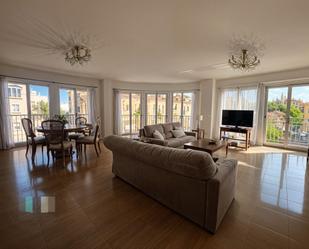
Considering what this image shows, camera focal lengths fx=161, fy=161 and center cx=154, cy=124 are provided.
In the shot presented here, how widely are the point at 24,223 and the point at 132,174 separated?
4.68ft

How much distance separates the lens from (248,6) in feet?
6.52

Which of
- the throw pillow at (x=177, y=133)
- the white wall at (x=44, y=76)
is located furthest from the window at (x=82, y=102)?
the throw pillow at (x=177, y=133)

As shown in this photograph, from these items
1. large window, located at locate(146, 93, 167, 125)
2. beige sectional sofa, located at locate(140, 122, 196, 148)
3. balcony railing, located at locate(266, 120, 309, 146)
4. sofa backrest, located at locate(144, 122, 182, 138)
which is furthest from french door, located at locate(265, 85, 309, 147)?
large window, located at locate(146, 93, 167, 125)

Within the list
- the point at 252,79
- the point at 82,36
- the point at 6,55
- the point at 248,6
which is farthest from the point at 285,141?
the point at 6,55

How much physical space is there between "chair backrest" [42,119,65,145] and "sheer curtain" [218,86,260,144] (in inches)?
223

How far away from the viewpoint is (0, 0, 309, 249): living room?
1.74 meters

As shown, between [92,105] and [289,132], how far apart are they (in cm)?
721

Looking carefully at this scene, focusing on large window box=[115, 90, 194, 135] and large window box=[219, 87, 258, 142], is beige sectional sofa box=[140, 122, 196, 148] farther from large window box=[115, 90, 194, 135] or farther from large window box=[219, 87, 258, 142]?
large window box=[115, 90, 194, 135]

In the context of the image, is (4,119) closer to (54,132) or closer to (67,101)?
(67,101)

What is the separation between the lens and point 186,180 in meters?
1.88

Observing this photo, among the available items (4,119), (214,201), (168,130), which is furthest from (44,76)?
(214,201)

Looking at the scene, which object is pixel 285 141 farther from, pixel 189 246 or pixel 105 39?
pixel 105 39

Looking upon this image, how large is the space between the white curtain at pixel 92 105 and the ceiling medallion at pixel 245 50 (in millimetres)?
5171

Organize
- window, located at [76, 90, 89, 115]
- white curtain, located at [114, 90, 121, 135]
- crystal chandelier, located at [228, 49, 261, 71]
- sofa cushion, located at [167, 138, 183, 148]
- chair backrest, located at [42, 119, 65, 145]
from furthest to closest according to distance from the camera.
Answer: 1. white curtain, located at [114, 90, 121, 135]
2. window, located at [76, 90, 89, 115]
3. sofa cushion, located at [167, 138, 183, 148]
4. chair backrest, located at [42, 119, 65, 145]
5. crystal chandelier, located at [228, 49, 261, 71]
